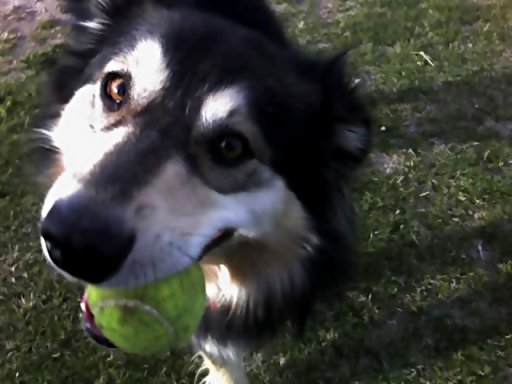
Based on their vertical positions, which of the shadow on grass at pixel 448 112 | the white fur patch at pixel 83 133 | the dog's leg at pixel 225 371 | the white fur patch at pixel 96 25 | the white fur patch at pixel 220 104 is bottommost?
the dog's leg at pixel 225 371

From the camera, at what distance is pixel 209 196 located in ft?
5.05

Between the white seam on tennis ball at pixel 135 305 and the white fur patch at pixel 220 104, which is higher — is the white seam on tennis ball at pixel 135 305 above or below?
below

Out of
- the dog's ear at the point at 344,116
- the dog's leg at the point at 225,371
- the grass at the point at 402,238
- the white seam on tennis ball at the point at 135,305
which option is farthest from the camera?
the grass at the point at 402,238

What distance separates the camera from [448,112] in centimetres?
304

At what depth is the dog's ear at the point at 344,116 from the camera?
1805 millimetres

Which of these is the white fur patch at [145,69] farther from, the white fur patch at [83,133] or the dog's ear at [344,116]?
the dog's ear at [344,116]

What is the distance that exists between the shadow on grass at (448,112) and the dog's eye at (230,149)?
1.44m

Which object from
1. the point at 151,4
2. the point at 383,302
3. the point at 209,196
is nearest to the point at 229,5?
the point at 151,4

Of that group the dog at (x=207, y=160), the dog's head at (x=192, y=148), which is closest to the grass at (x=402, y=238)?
the dog at (x=207, y=160)

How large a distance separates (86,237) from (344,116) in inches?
30.9

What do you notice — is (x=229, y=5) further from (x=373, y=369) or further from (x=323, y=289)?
(x=373, y=369)

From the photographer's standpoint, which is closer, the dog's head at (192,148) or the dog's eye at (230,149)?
the dog's head at (192,148)

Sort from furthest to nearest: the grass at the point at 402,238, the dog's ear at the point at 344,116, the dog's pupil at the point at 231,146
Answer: the grass at the point at 402,238 → the dog's ear at the point at 344,116 → the dog's pupil at the point at 231,146

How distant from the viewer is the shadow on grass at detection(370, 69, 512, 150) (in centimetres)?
295
